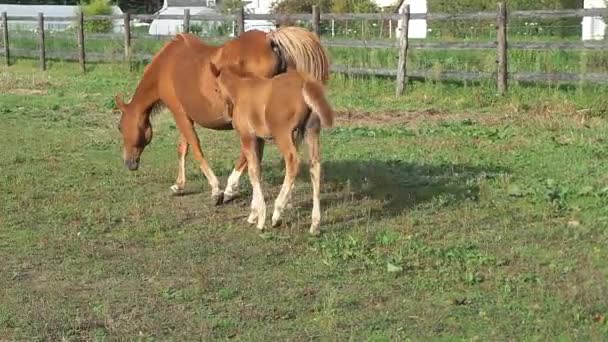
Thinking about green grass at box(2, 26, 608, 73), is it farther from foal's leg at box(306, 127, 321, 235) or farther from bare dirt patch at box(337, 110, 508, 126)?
foal's leg at box(306, 127, 321, 235)

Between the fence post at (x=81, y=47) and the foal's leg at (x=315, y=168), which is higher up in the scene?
the fence post at (x=81, y=47)

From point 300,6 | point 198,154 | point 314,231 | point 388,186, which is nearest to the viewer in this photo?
point 314,231

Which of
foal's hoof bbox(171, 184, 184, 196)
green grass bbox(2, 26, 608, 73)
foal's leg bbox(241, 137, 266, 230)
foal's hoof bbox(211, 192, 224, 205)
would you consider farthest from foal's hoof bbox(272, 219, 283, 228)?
green grass bbox(2, 26, 608, 73)

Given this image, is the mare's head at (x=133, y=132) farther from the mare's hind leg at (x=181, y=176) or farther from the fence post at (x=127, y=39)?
the fence post at (x=127, y=39)

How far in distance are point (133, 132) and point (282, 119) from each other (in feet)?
8.94

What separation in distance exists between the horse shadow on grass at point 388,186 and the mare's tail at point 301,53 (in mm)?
1181

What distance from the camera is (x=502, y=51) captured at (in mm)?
15820

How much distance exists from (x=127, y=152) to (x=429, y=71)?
9092mm

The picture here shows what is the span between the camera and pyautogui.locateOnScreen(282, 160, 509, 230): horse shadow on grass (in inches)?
311

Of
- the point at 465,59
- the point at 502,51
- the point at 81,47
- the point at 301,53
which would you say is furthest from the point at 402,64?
the point at 81,47

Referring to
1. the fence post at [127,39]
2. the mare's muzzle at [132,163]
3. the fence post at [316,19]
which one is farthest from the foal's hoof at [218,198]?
the fence post at [127,39]

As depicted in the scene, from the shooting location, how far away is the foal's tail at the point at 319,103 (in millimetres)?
6902

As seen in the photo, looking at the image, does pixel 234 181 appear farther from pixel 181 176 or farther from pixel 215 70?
pixel 215 70

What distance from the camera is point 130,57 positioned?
2394 centimetres
